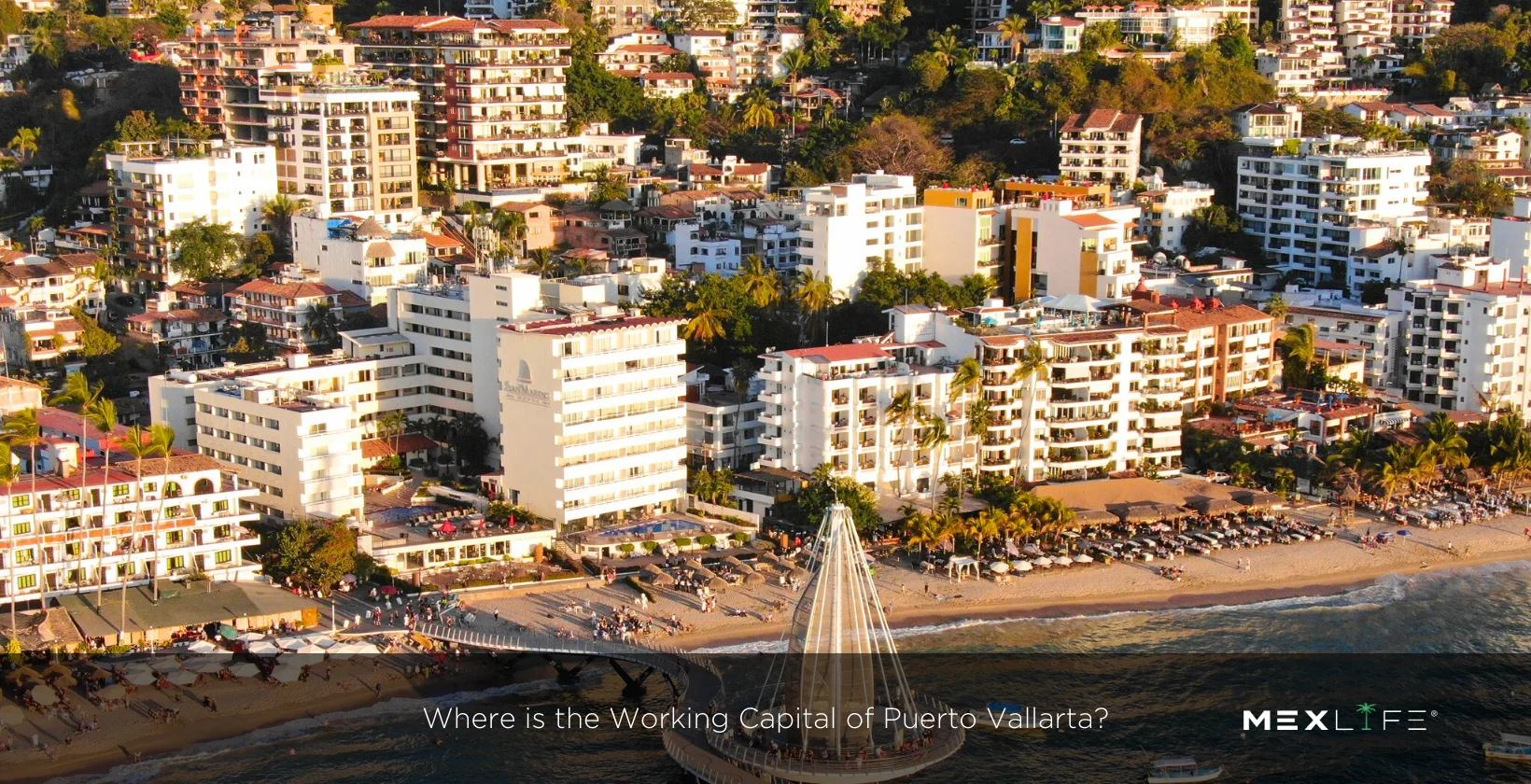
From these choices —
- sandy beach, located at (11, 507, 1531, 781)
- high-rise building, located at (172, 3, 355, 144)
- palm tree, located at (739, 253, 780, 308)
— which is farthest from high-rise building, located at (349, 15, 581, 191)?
sandy beach, located at (11, 507, 1531, 781)

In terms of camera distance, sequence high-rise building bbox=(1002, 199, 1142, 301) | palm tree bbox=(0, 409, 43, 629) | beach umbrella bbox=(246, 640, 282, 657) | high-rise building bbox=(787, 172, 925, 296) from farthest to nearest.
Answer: high-rise building bbox=(787, 172, 925, 296) < high-rise building bbox=(1002, 199, 1142, 301) < palm tree bbox=(0, 409, 43, 629) < beach umbrella bbox=(246, 640, 282, 657)

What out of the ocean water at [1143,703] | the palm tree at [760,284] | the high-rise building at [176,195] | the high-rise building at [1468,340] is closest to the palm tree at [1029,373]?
the ocean water at [1143,703]

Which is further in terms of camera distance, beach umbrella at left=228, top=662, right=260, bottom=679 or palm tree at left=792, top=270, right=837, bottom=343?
palm tree at left=792, top=270, right=837, bottom=343

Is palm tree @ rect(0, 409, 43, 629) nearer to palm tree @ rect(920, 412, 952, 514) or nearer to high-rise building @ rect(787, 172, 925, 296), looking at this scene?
palm tree @ rect(920, 412, 952, 514)

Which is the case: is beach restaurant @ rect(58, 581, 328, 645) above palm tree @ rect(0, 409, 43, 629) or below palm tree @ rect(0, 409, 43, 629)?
below

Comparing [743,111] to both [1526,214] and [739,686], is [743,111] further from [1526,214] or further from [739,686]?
[739,686]

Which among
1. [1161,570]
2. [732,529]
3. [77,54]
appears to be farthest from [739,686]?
[77,54]

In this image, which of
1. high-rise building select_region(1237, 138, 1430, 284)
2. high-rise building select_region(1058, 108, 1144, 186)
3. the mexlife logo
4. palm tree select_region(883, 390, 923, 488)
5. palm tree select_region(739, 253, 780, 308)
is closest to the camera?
the mexlife logo
